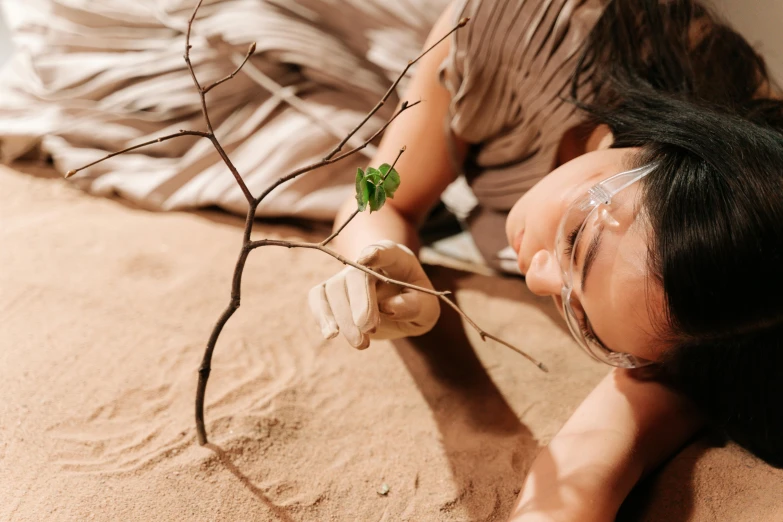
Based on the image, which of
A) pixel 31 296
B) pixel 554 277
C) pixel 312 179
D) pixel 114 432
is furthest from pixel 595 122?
pixel 31 296

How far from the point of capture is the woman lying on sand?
669mm

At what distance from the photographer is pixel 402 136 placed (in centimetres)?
110

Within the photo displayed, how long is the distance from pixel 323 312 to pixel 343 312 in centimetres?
3

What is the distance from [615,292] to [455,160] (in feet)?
1.67

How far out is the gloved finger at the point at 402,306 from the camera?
2.61 ft

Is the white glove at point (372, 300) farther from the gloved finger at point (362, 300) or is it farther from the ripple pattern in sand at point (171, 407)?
the ripple pattern in sand at point (171, 407)

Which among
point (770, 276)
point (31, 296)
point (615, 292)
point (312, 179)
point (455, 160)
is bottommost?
point (31, 296)

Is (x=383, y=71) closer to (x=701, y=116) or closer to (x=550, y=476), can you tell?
(x=701, y=116)

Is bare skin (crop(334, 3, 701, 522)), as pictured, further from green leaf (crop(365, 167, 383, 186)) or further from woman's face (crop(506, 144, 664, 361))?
green leaf (crop(365, 167, 383, 186))

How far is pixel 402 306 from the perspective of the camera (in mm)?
801

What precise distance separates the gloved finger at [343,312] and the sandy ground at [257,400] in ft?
0.73

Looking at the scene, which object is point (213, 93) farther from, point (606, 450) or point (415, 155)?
point (606, 450)

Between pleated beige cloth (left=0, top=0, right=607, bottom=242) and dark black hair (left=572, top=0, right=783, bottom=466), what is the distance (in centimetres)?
28

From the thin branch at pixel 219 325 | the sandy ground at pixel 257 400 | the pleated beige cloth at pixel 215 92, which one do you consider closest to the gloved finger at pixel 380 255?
the thin branch at pixel 219 325
